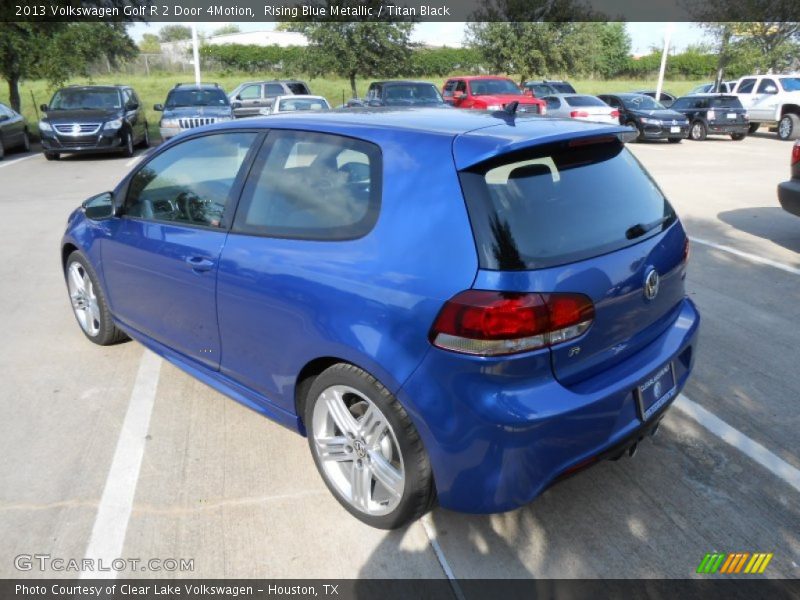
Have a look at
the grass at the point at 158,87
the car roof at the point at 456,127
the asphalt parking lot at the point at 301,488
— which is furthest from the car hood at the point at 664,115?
the car roof at the point at 456,127

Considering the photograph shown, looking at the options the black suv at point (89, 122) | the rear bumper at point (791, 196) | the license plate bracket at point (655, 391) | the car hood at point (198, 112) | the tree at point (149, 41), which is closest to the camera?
the license plate bracket at point (655, 391)

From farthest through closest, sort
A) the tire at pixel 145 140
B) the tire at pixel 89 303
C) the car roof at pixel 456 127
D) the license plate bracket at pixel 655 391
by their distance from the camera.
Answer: the tire at pixel 145 140 → the tire at pixel 89 303 → the license plate bracket at pixel 655 391 → the car roof at pixel 456 127

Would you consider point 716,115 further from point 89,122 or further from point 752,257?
point 89,122

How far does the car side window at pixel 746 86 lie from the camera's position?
858 inches

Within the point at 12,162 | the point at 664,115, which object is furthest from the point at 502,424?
the point at 664,115

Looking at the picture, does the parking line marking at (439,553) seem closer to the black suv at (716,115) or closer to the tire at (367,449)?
the tire at (367,449)

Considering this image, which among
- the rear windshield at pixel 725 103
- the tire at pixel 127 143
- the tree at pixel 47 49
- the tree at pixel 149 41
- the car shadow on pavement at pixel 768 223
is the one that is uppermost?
the tree at pixel 149 41

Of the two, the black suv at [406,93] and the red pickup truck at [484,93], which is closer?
the black suv at [406,93]

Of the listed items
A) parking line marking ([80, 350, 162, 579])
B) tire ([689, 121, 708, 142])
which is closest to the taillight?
parking line marking ([80, 350, 162, 579])

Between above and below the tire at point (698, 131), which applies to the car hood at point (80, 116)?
above

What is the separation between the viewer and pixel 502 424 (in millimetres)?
2203

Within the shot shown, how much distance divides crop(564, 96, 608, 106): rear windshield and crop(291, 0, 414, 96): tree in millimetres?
10252

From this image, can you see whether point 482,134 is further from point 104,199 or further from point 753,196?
point 753,196

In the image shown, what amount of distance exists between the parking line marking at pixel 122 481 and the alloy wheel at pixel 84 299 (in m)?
0.66
